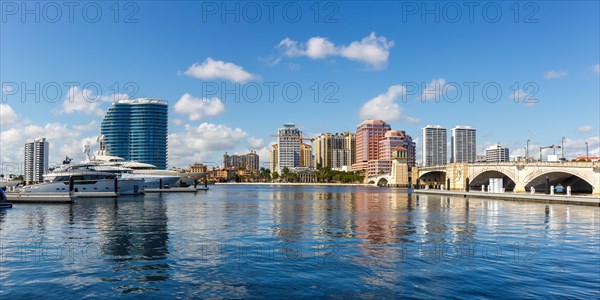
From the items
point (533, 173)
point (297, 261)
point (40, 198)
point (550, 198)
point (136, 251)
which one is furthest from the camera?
point (533, 173)

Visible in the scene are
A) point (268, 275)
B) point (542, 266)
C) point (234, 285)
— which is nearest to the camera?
point (234, 285)

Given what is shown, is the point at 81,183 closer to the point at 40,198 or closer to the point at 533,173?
the point at 40,198

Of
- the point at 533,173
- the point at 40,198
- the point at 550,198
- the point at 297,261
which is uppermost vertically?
the point at 533,173

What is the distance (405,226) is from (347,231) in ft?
21.5

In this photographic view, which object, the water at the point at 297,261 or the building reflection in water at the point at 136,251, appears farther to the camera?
the building reflection in water at the point at 136,251

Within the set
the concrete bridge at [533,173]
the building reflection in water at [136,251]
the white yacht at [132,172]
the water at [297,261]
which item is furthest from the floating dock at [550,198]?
the white yacht at [132,172]

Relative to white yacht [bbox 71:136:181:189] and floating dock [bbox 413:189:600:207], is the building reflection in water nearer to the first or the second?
floating dock [bbox 413:189:600:207]

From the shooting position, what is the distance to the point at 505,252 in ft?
82.1

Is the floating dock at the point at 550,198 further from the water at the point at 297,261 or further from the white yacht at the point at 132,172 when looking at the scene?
the white yacht at the point at 132,172

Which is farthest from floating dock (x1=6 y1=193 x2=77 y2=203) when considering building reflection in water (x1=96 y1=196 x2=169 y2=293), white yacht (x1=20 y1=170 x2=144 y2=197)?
building reflection in water (x1=96 y1=196 x2=169 y2=293)

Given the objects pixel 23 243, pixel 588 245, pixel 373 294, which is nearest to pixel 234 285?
pixel 373 294

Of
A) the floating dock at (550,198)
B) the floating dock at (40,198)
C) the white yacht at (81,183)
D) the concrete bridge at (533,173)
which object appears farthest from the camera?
the concrete bridge at (533,173)

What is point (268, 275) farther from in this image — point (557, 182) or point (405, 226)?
point (557, 182)

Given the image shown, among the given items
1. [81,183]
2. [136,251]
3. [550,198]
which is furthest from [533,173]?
[136,251]
